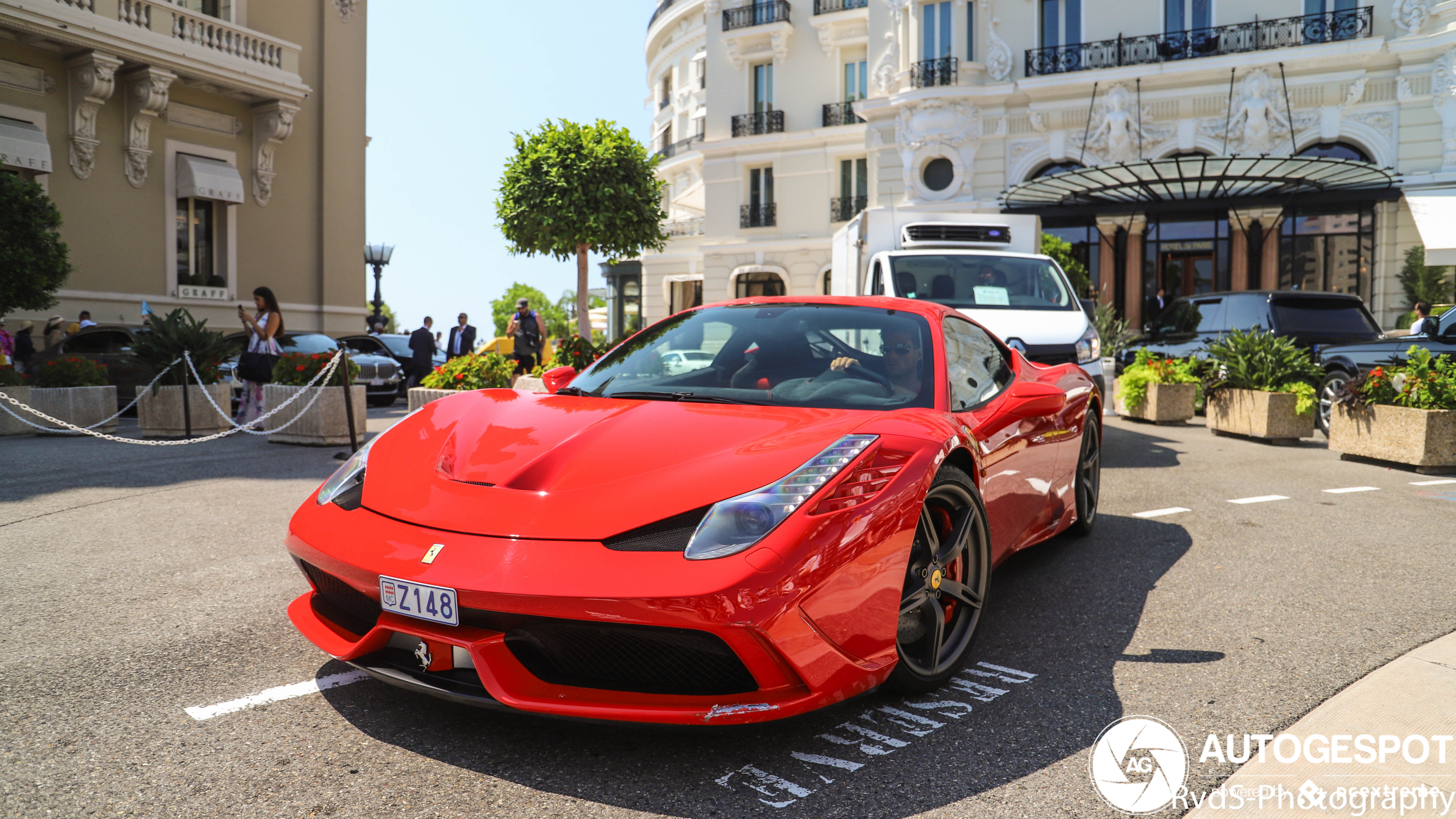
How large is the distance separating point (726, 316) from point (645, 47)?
47.6 meters

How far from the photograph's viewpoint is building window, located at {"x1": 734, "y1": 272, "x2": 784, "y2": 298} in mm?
34500

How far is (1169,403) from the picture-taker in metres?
13.0

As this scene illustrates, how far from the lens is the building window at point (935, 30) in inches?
1065

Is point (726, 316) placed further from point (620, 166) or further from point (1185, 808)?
point (620, 166)

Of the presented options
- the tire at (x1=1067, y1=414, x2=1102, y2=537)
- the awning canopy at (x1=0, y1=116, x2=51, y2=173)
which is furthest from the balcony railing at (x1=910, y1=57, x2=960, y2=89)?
the tire at (x1=1067, y1=414, x2=1102, y2=537)

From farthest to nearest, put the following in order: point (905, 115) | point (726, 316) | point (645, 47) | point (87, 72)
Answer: point (645, 47) → point (905, 115) → point (87, 72) → point (726, 316)

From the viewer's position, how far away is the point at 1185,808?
7.50 ft

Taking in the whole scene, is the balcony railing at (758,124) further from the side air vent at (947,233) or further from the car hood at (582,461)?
the car hood at (582,461)

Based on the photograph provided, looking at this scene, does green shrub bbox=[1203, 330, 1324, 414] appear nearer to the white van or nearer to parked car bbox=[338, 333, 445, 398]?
the white van

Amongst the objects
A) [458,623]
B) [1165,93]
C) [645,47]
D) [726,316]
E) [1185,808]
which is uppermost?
[645,47]

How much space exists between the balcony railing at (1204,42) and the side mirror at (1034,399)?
78.5 ft

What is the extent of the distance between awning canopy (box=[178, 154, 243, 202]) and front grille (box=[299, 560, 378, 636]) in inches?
761

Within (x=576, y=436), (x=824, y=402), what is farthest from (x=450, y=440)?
(x=824, y=402)

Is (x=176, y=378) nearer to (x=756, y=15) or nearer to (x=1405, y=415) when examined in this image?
(x=1405, y=415)
